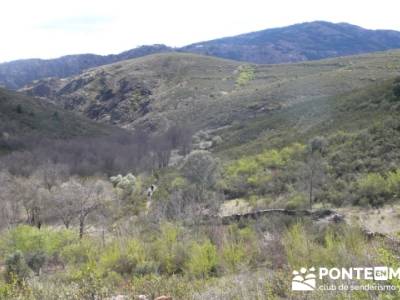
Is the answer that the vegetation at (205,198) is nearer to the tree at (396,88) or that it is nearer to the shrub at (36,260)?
the shrub at (36,260)

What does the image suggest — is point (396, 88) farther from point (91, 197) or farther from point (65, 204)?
point (65, 204)

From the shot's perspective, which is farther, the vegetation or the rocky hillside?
the rocky hillside

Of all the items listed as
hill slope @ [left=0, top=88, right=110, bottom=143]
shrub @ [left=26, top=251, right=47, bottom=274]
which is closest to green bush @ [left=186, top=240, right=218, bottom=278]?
shrub @ [left=26, top=251, right=47, bottom=274]

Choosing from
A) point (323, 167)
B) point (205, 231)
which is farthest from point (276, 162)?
point (205, 231)

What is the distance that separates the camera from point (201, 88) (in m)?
106

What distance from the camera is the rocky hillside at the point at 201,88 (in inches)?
2704

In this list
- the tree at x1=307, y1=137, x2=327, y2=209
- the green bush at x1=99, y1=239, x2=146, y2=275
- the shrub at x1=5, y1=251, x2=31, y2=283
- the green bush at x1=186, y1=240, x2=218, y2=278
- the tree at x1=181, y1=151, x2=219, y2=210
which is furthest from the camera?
the tree at x1=181, y1=151, x2=219, y2=210

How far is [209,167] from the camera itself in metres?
32.3

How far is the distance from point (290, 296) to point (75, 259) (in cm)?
847

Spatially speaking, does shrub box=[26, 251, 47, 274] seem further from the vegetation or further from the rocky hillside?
the rocky hillside

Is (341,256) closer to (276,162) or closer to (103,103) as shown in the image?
(276,162)

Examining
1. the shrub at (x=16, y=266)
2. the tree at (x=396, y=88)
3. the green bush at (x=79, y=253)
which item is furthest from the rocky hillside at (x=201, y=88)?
the shrub at (x=16, y=266)

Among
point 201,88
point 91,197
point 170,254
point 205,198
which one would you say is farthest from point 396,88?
point 201,88

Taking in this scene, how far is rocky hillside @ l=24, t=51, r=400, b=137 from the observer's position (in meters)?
68.7
